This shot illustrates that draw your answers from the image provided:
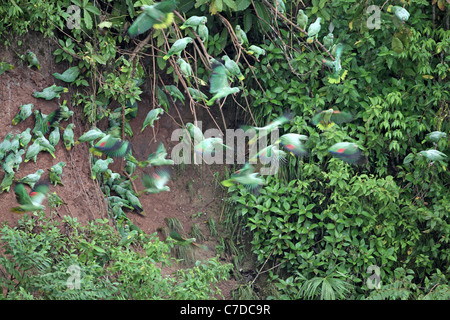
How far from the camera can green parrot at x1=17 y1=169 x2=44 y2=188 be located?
10.7 feet

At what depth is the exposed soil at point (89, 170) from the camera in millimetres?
3436

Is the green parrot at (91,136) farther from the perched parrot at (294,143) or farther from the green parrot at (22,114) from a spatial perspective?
the perched parrot at (294,143)

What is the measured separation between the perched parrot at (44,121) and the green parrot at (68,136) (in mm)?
84

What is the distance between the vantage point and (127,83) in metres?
3.68

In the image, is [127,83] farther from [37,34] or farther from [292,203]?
[292,203]

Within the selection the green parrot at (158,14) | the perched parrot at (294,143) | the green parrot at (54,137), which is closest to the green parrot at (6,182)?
the green parrot at (54,137)

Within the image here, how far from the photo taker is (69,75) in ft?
11.8

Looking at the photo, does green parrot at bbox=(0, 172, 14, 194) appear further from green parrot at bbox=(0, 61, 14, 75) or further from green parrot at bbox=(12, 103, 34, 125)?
green parrot at bbox=(0, 61, 14, 75)

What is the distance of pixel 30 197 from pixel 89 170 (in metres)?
0.50

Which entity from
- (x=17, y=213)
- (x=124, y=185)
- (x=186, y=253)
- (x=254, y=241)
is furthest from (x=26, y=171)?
(x=254, y=241)

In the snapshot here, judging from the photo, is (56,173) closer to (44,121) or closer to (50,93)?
(44,121)

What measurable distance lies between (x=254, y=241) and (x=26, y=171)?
1.56m

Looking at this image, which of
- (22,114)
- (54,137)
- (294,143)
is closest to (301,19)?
(294,143)

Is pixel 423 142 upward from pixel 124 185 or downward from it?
upward
